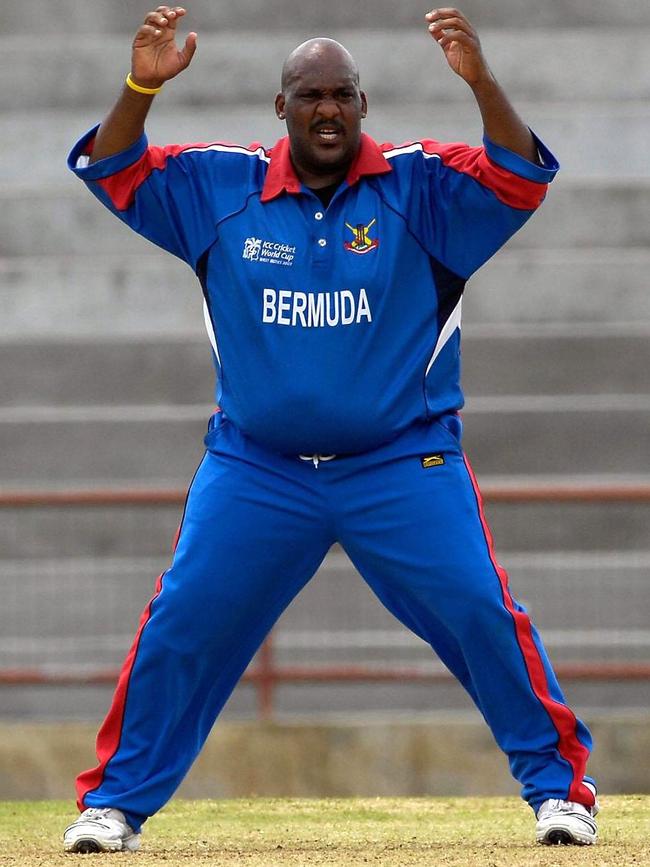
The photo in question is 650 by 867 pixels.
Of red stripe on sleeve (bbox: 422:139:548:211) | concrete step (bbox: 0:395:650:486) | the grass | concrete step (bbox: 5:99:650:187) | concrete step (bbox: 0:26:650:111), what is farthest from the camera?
Answer: concrete step (bbox: 0:26:650:111)

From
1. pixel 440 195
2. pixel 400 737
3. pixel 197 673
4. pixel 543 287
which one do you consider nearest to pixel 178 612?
pixel 197 673

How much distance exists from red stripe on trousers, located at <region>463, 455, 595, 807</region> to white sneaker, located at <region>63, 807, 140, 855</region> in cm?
101

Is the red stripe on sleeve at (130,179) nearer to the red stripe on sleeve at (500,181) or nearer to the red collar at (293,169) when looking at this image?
the red collar at (293,169)

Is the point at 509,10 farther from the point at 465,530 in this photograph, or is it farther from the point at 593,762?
the point at 465,530

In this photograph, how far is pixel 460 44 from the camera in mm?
4047

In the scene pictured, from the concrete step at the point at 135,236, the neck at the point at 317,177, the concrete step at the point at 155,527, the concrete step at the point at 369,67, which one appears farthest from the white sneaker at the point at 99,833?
the concrete step at the point at 369,67

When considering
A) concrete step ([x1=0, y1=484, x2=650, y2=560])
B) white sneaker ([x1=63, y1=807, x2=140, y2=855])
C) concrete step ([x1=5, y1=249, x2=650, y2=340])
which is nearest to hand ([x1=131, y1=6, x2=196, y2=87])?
white sneaker ([x1=63, y1=807, x2=140, y2=855])

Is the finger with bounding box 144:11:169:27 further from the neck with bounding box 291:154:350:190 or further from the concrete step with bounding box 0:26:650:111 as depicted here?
the concrete step with bounding box 0:26:650:111

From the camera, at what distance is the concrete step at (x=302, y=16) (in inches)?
429

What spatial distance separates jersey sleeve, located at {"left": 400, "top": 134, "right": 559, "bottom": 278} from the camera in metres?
4.16

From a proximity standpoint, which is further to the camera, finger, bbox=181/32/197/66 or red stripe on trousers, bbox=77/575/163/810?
red stripe on trousers, bbox=77/575/163/810

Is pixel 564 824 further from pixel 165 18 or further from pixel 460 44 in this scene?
pixel 165 18

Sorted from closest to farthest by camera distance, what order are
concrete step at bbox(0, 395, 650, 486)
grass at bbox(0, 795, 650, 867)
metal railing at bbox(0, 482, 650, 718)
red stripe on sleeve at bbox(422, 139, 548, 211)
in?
grass at bbox(0, 795, 650, 867) < red stripe on sleeve at bbox(422, 139, 548, 211) < metal railing at bbox(0, 482, 650, 718) < concrete step at bbox(0, 395, 650, 486)

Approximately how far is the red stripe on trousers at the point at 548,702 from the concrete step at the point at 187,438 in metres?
6.27
